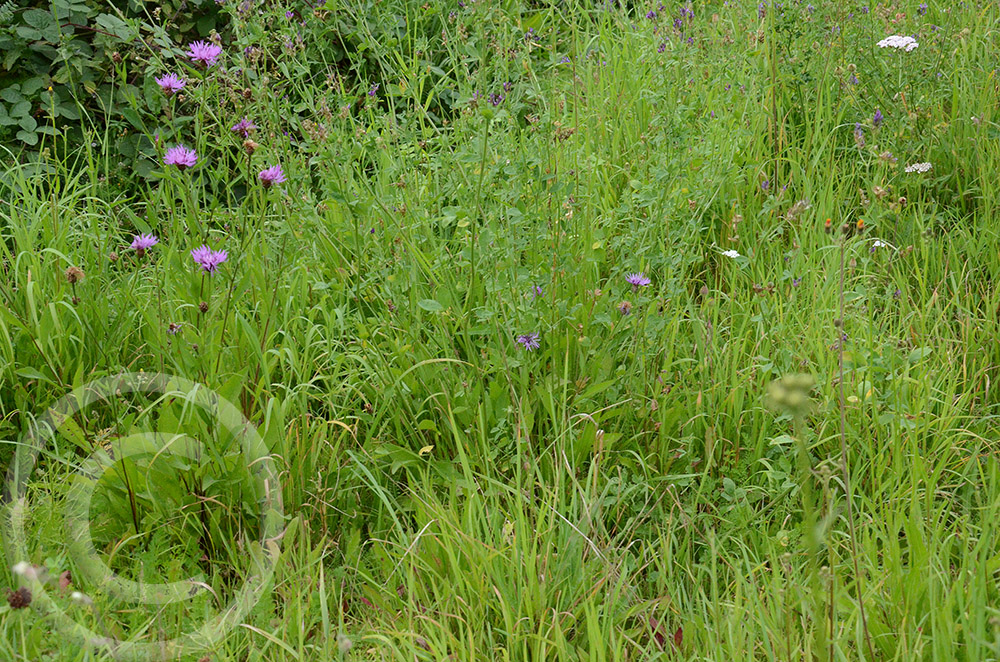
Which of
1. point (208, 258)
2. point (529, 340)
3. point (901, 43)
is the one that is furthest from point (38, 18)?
point (901, 43)

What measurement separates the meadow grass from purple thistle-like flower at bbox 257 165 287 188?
77mm

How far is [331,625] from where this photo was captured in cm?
A: 168

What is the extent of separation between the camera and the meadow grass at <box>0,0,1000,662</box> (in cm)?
162

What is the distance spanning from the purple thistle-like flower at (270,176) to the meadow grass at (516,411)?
8 cm

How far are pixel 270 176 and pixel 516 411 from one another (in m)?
0.76

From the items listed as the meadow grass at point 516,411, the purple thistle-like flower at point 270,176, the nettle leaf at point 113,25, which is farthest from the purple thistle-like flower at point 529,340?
the nettle leaf at point 113,25

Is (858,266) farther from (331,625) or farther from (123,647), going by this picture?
(123,647)

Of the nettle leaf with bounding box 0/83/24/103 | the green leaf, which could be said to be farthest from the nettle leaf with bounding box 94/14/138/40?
the green leaf

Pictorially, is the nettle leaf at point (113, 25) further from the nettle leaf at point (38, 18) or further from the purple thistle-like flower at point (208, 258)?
the purple thistle-like flower at point (208, 258)

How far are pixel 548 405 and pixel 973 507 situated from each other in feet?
3.04

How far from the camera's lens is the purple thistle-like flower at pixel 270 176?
1948 mm

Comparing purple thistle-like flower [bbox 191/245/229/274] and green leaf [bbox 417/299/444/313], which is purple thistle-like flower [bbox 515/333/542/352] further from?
purple thistle-like flower [bbox 191/245/229/274]

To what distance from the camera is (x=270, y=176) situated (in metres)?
1.96

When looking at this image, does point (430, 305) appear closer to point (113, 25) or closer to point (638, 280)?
point (638, 280)
